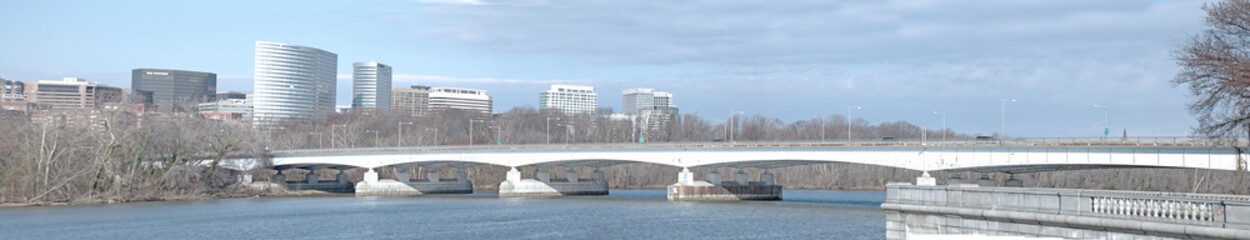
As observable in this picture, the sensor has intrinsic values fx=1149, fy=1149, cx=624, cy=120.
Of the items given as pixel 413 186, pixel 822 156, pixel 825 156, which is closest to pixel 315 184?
pixel 413 186

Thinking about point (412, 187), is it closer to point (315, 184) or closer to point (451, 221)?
point (315, 184)

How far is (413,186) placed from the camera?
104812mm

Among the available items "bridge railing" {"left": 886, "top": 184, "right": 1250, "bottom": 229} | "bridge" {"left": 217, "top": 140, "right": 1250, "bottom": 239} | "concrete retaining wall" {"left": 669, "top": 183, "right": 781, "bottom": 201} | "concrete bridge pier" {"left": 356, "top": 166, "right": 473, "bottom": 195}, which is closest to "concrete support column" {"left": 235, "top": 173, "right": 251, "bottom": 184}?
"bridge" {"left": 217, "top": 140, "right": 1250, "bottom": 239}

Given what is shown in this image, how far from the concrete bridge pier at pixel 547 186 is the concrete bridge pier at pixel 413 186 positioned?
37.1ft

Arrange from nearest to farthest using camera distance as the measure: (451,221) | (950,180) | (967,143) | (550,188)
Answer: (451,221), (950,180), (967,143), (550,188)

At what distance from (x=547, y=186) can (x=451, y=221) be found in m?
38.4

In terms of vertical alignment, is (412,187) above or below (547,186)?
below

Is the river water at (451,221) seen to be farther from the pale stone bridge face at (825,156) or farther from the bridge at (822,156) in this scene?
the bridge at (822,156)

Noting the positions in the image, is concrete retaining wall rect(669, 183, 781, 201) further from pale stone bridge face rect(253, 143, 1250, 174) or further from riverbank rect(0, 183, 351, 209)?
riverbank rect(0, 183, 351, 209)

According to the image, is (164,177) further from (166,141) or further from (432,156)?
(432,156)

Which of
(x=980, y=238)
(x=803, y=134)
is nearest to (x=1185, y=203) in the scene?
(x=980, y=238)

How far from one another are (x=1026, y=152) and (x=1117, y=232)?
38340 millimetres

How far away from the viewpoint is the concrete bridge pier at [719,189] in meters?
84.4

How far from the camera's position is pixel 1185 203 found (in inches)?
996
